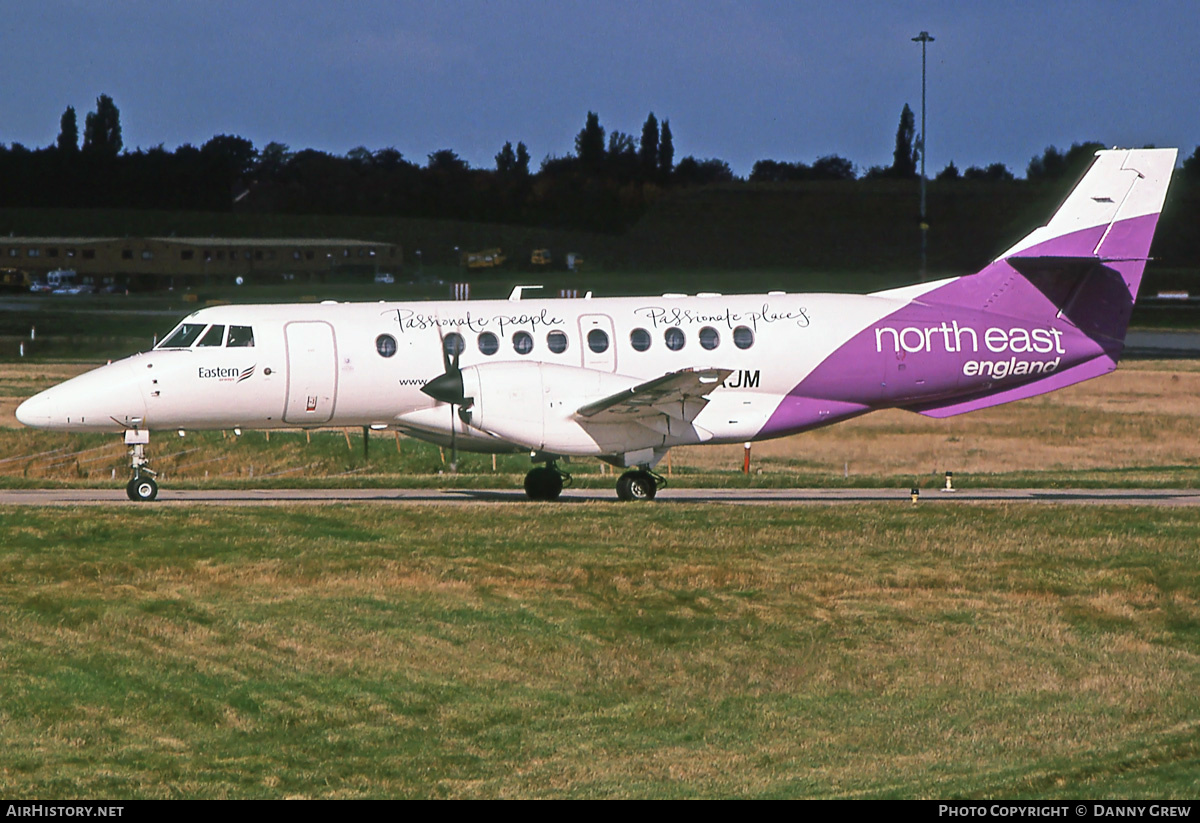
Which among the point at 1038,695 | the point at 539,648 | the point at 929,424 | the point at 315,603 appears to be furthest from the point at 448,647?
the point at 929,424

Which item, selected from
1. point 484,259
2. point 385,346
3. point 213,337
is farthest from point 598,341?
point 484,259

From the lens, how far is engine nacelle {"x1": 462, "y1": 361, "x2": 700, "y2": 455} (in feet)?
81.0

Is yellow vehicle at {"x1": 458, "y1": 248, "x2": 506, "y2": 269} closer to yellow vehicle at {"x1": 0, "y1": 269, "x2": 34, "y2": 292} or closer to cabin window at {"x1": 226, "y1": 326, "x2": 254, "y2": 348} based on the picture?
yellow vehicle at {"x1": 0, "y1": 269, "x2": 34, "y2": 292}

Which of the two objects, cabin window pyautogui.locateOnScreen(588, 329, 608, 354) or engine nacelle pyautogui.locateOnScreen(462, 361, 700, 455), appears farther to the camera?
cabin window pyautogui.locateOnScreen(588, 329, 608, 354)

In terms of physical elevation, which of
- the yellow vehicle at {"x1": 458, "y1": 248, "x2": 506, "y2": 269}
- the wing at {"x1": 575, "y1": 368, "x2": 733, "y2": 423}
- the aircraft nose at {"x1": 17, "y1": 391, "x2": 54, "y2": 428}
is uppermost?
the yellow vehicle at {"x1": 458, "y1": 248, "x2": 506, "y2": 269}

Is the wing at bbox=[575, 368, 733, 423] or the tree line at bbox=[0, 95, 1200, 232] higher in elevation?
the tree line at bbox=[0, 95, 1200, 232]

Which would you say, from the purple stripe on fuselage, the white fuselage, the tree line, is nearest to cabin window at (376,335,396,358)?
the white fuselage

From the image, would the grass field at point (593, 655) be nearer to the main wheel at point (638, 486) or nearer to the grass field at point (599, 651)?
the grass field at point (599, 651)

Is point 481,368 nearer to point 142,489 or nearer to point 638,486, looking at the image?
point 638,486

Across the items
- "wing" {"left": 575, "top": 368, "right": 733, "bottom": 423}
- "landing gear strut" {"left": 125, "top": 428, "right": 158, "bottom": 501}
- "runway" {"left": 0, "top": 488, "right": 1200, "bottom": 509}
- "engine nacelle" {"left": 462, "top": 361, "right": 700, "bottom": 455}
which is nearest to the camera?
"wing" {"left": 575, "top": 368, "right": 733, "bottom": 423}

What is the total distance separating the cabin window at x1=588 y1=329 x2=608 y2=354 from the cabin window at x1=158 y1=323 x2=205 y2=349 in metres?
6.90

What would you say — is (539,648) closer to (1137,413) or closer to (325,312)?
(325,312)

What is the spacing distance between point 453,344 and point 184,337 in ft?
15.7
